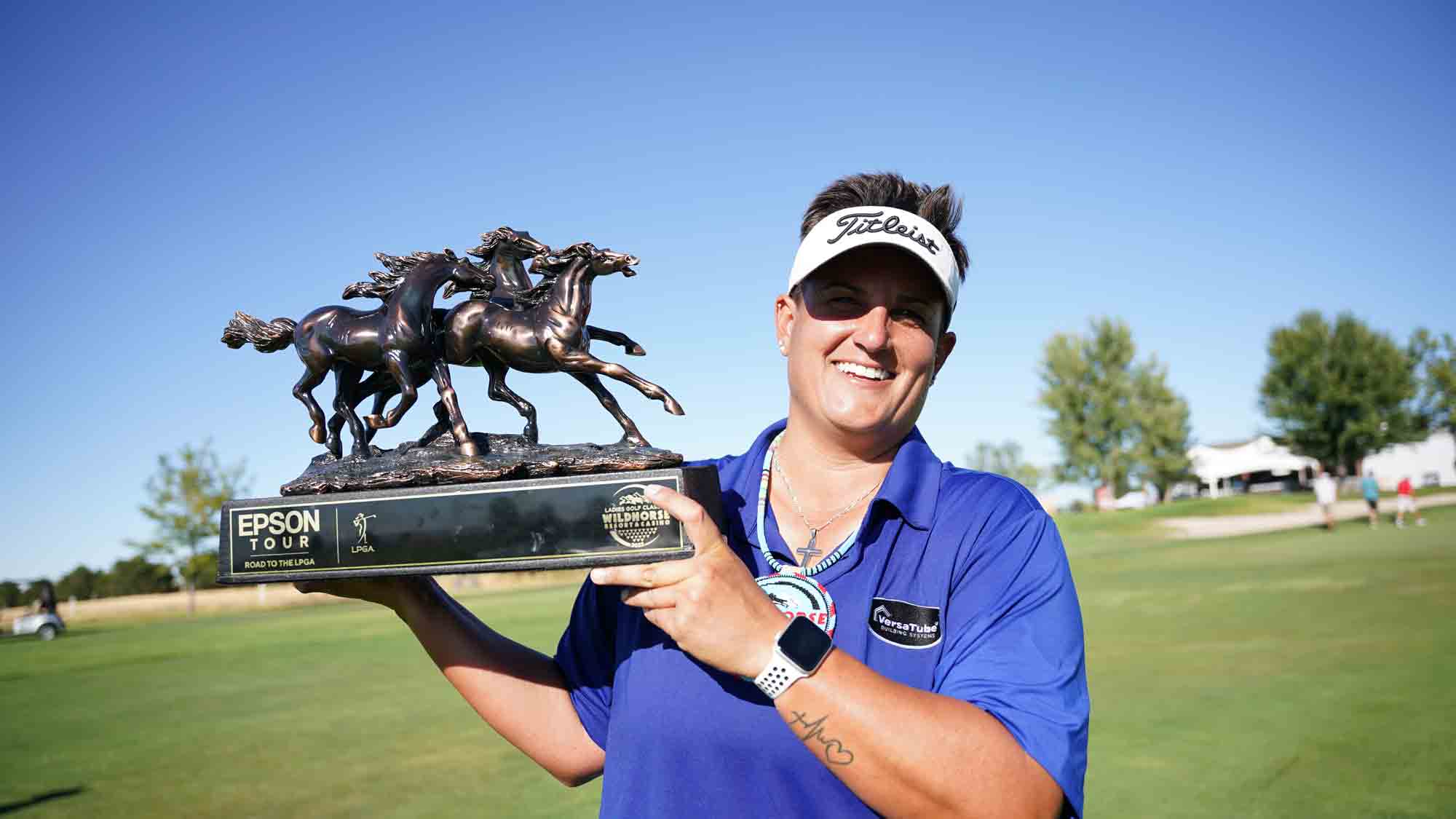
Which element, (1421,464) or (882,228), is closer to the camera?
(882,228)

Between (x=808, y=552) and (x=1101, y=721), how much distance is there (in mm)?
7022

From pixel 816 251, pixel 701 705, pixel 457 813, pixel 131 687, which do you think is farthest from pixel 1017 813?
pixel 131 687

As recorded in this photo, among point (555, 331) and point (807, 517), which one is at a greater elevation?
point (555, 331)

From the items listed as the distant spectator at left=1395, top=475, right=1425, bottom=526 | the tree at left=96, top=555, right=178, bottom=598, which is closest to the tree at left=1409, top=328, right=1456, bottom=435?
the distant spectator at left=1395, top=475, right=1425, bottom=526

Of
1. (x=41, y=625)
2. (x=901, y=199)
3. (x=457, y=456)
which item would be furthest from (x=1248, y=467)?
(x=457, y=456)

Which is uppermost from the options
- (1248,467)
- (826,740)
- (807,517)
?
(807,517)

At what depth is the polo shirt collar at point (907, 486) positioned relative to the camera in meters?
2.50

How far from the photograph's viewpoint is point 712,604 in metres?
2.01

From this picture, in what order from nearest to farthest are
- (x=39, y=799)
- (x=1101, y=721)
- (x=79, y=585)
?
1. (x=39, y=799)
2. (x=1101, y=721)
3. (x=79, y=585)

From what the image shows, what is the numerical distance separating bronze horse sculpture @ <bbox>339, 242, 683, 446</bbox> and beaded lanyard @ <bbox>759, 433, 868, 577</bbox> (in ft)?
1.11

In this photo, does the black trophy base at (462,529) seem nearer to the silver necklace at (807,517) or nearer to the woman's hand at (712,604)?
the woman's hand at (712,604)

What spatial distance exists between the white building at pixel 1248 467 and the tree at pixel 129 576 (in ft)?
247

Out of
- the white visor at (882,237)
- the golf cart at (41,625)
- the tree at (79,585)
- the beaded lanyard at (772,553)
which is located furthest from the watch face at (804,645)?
the tree at (79,585)

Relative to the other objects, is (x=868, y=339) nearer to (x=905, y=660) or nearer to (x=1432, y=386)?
(x=905, y=660)
